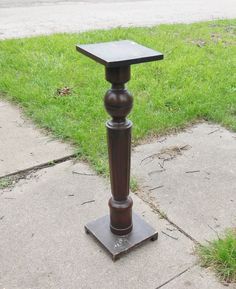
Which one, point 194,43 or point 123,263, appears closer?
point 123,263

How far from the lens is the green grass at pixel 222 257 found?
202 centimetres

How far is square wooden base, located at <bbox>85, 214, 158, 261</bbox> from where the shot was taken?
2.17 meters

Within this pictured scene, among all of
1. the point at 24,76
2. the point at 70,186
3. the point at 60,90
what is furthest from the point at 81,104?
the point at 70,186

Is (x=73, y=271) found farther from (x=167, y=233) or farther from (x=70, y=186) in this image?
(x=70, y=186)

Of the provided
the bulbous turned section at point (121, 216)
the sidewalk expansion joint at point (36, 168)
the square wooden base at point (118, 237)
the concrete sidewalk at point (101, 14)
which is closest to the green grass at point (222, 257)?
the square wooden base at point (118, 237)

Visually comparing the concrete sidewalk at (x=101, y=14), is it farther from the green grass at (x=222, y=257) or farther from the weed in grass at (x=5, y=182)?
the green grass at (x=222, y=257)

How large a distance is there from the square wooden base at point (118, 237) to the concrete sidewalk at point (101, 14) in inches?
203

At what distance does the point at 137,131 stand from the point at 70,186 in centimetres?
97

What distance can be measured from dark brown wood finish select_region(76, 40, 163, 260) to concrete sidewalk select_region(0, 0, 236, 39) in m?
5.18

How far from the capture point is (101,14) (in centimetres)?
906

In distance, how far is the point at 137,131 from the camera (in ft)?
11.5

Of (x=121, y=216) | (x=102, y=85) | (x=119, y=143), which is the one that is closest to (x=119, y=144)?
(x=119, y=143)

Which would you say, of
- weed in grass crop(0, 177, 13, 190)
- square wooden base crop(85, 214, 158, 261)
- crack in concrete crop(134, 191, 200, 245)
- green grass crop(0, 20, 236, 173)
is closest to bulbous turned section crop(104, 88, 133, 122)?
square wooden base crop(85, 214, 158, 261)

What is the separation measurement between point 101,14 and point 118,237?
302 inches
